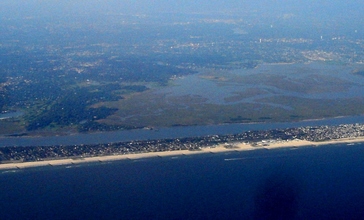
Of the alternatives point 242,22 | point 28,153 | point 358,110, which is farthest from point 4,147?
point 242,22

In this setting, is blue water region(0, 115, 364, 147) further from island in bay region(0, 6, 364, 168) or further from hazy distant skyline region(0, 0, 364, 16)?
hazy distant skyline region(0, 0, 364, 16)

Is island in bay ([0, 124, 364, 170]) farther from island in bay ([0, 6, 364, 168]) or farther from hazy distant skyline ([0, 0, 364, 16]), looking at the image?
hazy distant skyline ([0, 0, 364, 16])

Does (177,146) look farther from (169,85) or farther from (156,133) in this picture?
(169,85)

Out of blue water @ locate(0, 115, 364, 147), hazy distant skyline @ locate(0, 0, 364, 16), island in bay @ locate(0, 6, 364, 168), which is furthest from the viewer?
hazy distant skyline @ locate(0, 0, 364, 16)

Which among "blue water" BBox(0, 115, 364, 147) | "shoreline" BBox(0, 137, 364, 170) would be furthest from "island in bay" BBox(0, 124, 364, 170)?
"blue water" BBox(0, 115, 364, 147)

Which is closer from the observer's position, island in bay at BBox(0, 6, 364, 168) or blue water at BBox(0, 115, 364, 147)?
blue water at BBox(0, 115, 364, 147)

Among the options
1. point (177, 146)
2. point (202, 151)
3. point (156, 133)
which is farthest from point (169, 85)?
point (202, 151)

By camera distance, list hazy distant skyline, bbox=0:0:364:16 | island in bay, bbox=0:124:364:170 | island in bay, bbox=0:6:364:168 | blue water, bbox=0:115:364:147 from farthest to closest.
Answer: hazy distant skyline, bbox=0:0:364:16, island in bay, bbox=0:6:364:168, blue water, bbox=0:115:364:147, island in bay, bbox=0:124:364:170

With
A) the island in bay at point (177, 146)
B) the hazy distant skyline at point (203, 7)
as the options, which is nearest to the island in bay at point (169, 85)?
the island in bay at point (177, 146)

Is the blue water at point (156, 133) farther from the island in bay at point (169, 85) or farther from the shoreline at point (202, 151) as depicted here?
the shoreline at point (202, 151)

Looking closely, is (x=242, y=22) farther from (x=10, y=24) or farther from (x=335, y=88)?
(x=335, y=88)

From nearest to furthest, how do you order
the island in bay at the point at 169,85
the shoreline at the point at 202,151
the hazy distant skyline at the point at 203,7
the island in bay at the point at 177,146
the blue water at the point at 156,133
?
the shoreline at the point at 202,151 < the island in bay at the point at 177,146 < the blue water at the point at 156,133 < the island in bay at the point at 169,85 < the hazy distant skyline at the point at 203,7

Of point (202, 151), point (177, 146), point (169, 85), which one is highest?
point (169, 85)
